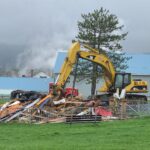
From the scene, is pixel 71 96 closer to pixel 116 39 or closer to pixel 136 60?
pixel 116 39

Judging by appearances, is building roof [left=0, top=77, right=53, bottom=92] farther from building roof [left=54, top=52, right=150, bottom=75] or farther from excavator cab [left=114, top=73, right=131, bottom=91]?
excavator cab [left=114, top=73, right=131, bottom=91]

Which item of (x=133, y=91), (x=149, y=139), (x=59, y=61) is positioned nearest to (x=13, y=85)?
(x=59, y=61)

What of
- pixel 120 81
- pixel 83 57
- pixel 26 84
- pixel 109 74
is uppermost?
pixel 26 84

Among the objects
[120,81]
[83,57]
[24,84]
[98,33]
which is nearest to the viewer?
[83,57]

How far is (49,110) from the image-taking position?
1258 inches

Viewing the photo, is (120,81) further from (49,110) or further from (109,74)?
(49,110)

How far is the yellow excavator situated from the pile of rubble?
160 inches

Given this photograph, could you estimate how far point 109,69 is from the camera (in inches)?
1671

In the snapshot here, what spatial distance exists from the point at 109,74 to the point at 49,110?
12.1 metres

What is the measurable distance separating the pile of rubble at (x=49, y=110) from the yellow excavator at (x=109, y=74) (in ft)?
13.3

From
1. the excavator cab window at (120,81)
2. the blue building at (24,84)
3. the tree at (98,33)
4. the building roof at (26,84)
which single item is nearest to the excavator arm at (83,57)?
the excavator cab window at (120,81)

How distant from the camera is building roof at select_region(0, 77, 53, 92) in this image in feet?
342

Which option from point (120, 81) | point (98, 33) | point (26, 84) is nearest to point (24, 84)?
point (26, 84)

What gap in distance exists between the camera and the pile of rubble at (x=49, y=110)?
30.2m
